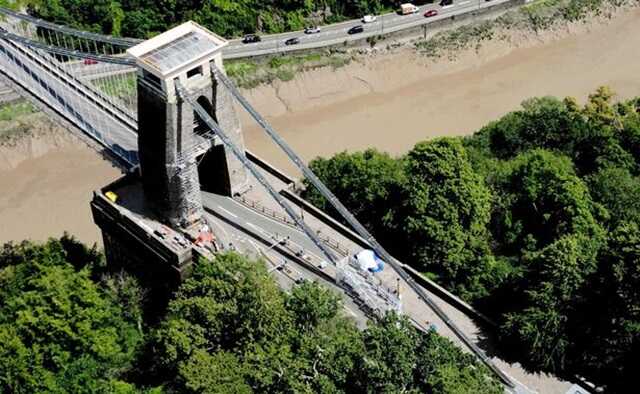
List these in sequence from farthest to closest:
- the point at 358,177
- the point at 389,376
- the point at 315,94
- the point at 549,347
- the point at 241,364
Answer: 1. the point at 315,94
2. the point at 358,177
3. the point at 549,347
4. the point at 241,364
5. the point at 389,376

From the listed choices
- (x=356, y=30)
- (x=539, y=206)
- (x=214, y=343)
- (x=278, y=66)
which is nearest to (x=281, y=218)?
(x=214, y=343)

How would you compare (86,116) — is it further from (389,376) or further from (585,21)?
(585,21)

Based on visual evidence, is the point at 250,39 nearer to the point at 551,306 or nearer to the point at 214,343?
the point at 214,343

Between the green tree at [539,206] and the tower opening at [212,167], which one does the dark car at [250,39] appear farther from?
the green tree at [539,206]

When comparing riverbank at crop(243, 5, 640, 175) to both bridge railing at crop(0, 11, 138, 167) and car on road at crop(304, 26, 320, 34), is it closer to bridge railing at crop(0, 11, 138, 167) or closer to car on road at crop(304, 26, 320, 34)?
car on road at crop(304, 26, 320, 34)

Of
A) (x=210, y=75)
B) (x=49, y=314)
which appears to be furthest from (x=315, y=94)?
(x=49, y=314)

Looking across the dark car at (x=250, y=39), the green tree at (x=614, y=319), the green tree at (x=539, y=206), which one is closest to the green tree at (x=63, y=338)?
the green tree at (x=539, y=206)
